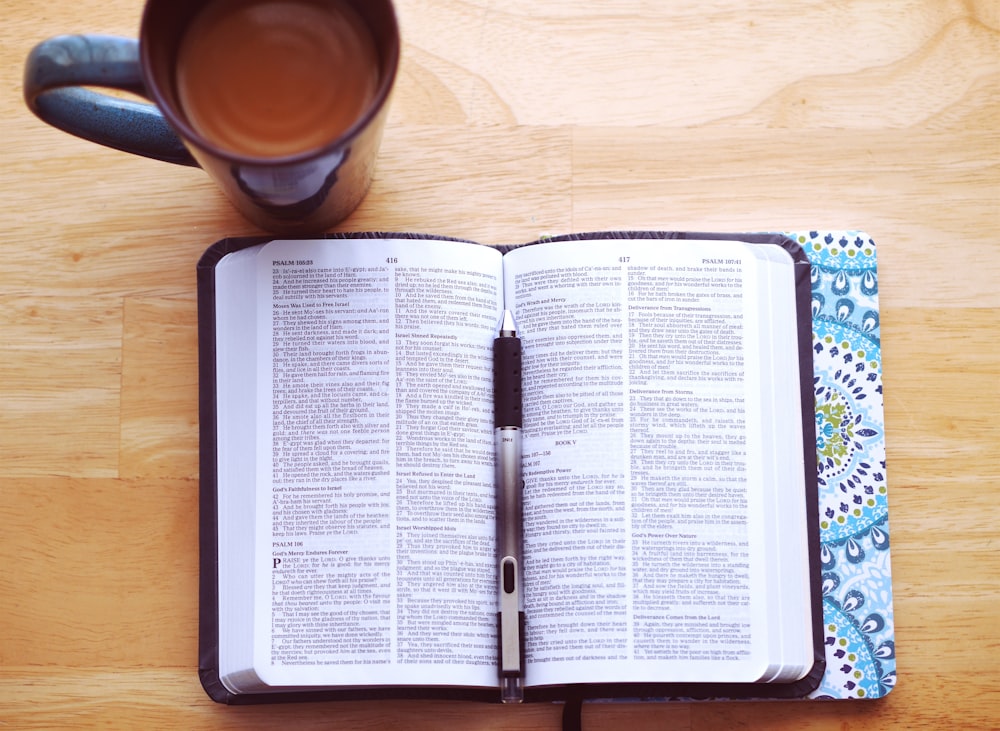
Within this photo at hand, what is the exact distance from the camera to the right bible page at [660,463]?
19.7 inches

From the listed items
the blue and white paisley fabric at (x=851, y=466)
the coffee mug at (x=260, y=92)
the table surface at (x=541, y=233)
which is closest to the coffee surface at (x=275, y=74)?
the coffee mug at (x=260, y=92)

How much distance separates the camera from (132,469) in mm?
534

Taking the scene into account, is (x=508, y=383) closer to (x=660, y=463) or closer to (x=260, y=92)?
(x=660, y=463)

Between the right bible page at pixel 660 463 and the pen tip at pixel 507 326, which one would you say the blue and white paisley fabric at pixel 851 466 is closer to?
the right bible page at pixel 660 463

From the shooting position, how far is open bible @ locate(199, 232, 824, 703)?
1.63 ft

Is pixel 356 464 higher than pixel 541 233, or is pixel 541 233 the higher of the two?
pixel 541 233

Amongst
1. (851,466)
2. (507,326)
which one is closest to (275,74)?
(507,326)

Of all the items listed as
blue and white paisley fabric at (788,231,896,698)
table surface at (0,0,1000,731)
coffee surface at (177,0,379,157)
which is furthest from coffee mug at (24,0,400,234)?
blue and white paisley fabric at (788,231,896,698)

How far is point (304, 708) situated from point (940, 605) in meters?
0.41

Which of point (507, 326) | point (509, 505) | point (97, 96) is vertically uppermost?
point (97, 96)

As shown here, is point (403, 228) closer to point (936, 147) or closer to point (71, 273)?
point (71, 273)

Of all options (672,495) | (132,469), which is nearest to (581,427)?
(672,495)

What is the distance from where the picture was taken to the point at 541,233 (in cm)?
55

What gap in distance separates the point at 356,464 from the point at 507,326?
12cm
